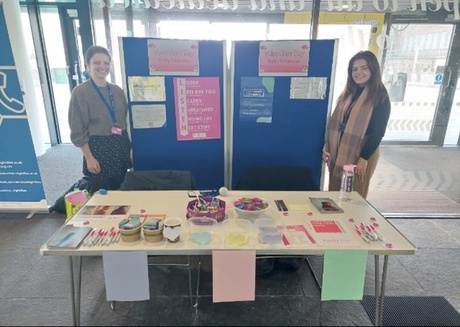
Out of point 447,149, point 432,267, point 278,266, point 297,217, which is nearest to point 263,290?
point 278,266

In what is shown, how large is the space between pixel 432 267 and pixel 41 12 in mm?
5830

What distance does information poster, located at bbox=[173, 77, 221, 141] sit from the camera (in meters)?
2.32

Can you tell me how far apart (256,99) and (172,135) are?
28.3 inches

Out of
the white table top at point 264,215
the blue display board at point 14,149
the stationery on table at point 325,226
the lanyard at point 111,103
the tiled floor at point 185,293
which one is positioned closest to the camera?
the white table top at point 264,215

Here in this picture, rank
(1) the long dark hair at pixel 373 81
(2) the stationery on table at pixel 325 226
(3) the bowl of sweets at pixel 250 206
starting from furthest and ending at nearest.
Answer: (1) the long dark hair at pixel 373 81, (3) the bowl of sweets at pixel 250 206, (2) the stationery on table at pixel 325 226

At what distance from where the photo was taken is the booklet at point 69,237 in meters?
1.28

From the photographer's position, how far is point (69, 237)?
1.34 m

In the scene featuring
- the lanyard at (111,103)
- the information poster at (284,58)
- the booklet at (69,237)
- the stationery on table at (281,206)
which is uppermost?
the information poster at (284,58)

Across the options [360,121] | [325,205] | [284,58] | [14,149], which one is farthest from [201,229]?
[14,149]

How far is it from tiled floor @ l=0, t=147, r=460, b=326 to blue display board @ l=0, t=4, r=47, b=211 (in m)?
0.45

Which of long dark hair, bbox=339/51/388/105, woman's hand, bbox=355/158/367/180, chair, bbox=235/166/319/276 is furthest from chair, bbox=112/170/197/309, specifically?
long dark hair, bbox=339/51/388/105

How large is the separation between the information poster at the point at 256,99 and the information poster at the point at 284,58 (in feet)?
0.24

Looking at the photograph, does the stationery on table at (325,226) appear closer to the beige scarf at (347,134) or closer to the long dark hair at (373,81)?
the beige scarf at (347,134)

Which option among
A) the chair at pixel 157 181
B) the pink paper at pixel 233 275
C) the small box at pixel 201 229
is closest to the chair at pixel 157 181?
the chair at pixel 157 181
